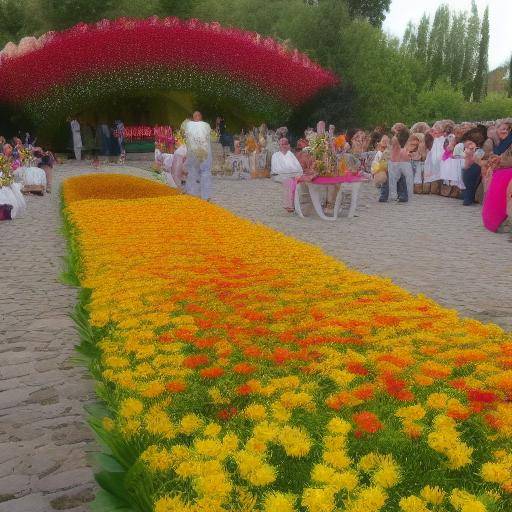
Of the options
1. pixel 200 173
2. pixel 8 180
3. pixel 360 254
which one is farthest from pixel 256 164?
pixel 360 254

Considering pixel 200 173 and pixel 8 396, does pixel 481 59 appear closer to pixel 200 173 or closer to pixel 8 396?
pixel 200 173

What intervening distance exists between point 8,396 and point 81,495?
4.98 feet

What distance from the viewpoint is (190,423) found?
11.4ft

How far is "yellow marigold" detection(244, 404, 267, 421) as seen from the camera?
3555 millimetres

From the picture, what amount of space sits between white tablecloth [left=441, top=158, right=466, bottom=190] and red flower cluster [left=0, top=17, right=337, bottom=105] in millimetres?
10756

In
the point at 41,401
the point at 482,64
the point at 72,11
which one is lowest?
the point at 41,401

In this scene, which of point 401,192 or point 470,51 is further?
point 470,51

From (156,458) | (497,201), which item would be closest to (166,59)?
(156,458)

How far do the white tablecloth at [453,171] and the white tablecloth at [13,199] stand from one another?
10.7 m

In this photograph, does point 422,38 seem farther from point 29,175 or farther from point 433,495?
point 433,495

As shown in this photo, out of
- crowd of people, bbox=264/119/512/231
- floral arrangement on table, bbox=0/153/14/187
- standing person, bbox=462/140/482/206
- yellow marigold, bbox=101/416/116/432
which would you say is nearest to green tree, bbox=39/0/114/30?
crowd of people, bbox=264/119/512/231

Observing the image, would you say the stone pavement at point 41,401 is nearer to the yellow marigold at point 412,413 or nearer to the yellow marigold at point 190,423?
the yellow marigold at point 190,423

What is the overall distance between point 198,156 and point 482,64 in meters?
50.9

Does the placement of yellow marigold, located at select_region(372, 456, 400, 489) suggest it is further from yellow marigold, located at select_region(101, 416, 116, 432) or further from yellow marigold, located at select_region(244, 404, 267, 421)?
yellow marigold, located at select_region(101, 416, 116, 432)
